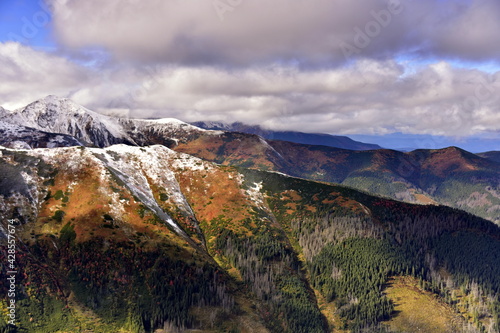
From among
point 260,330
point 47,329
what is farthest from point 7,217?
point 260,330

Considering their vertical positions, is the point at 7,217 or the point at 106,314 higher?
the point at 7,217

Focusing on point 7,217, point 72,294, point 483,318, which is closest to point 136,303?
point 72,294

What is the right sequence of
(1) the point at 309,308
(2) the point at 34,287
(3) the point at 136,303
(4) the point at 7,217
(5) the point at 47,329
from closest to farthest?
(5) the point at 47,329 → (2) the point at 34,287 → (3) the point at 136,303 → (4) the point at 7,217 → (1) the point at 309,308

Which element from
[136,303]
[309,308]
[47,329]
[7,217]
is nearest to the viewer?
[47,329]

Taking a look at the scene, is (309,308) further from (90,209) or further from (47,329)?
(90,209)

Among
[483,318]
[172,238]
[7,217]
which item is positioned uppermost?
[7,217]

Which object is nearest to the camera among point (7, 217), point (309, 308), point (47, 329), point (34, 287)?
point (47, 329)

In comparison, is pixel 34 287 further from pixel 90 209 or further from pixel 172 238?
pixel 172 238

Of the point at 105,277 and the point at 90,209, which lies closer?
the point at 105,277

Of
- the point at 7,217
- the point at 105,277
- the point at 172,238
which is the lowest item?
the point at 105,277
